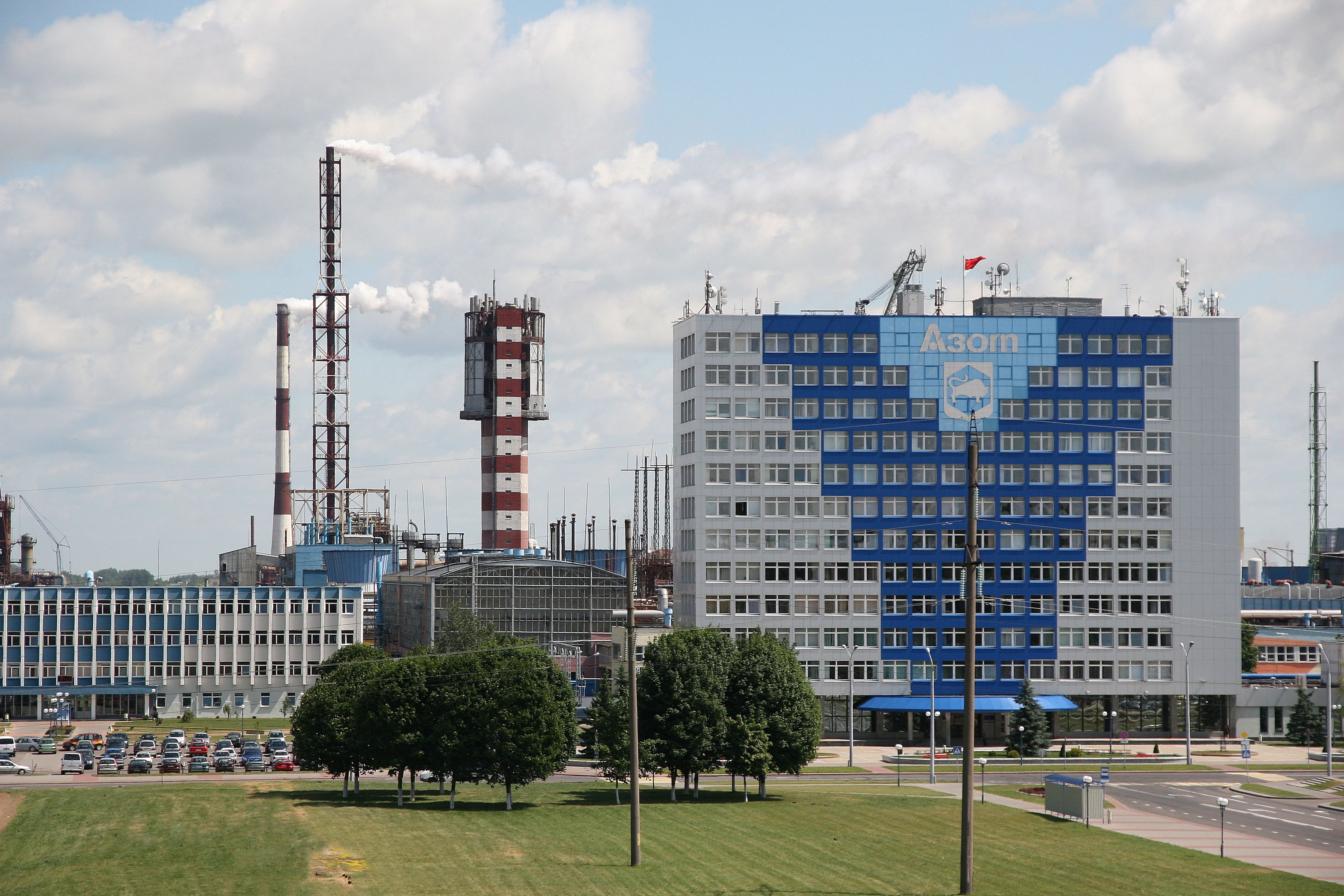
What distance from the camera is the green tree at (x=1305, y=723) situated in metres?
136

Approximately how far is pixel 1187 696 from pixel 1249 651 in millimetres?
56519

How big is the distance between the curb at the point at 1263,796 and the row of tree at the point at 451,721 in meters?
48.4

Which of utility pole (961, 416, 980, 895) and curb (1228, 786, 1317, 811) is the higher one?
utility pole (961, 416, 980, 895)

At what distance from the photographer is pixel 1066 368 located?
138500 mm

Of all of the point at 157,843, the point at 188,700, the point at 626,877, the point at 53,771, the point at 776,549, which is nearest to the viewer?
the point at 626,877

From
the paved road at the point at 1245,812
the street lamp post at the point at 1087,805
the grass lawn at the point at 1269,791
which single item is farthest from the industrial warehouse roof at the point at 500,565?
the street lamp post at the point at 1087,805

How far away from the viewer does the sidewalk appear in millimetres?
68250

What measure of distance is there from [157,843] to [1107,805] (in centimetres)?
5509

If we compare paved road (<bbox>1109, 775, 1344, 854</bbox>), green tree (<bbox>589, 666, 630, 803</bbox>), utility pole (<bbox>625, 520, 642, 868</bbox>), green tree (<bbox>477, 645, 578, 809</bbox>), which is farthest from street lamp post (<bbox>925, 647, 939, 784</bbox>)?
utility pole (<bbox>625, 520, 642, 868</bbox>)

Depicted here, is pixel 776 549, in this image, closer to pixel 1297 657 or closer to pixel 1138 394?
pixel 1138 394

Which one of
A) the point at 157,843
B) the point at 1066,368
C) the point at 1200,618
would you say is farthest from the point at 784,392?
the point at 157,843

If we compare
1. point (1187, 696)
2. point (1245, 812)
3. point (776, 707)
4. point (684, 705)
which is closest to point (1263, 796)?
point (1245, 812)

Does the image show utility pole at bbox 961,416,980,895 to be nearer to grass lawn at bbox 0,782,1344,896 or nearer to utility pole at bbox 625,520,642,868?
grass lawn at bbox 0,782,1344,896

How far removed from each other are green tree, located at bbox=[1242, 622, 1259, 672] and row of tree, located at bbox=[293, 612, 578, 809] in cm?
11272
